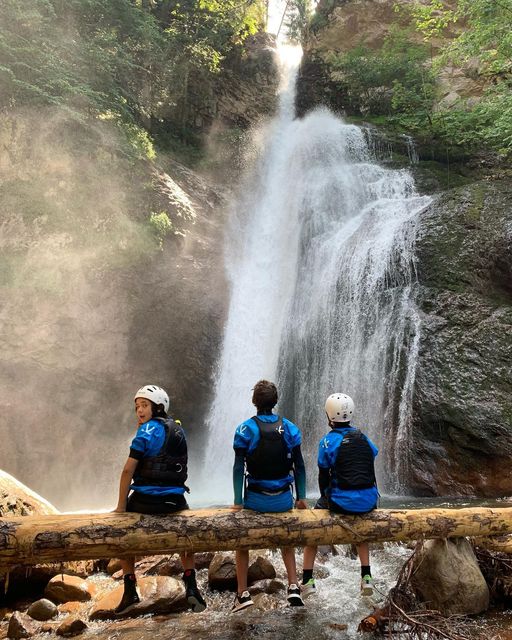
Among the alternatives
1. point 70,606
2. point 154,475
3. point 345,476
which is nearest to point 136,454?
point 154,475

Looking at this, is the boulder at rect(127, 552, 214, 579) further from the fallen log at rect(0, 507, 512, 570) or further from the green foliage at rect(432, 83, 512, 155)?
the green foliage at rect(432, 83, 512, 155)

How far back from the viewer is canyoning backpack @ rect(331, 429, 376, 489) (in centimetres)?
395

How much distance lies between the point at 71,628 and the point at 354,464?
2.86 metres

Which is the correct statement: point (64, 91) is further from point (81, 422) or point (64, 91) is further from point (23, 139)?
point (81, 422)

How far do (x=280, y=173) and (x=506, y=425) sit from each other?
48.9ft

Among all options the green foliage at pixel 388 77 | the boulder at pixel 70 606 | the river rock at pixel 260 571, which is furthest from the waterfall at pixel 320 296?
the boulder at pixel 70 606

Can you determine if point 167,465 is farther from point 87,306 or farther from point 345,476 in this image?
point 87,306

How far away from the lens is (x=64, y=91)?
44.9ft

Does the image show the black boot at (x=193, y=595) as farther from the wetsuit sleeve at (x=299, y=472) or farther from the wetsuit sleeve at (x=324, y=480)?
the wetsuit sleeve at (x=324, y=480)

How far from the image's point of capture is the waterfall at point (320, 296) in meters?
11.2

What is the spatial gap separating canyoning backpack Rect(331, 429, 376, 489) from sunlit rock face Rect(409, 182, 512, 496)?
20.3ft

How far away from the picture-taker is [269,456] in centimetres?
392

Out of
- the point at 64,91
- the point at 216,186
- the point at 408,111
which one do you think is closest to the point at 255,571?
the point at 64,91

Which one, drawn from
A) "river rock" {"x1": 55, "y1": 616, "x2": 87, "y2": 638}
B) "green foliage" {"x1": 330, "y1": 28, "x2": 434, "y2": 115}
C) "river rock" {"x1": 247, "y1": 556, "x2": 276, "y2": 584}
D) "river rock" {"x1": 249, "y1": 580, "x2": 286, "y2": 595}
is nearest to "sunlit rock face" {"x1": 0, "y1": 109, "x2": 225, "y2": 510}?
"river rock" {"x1": 247, "y1": 556, "x2": 276, "y2": 584}
